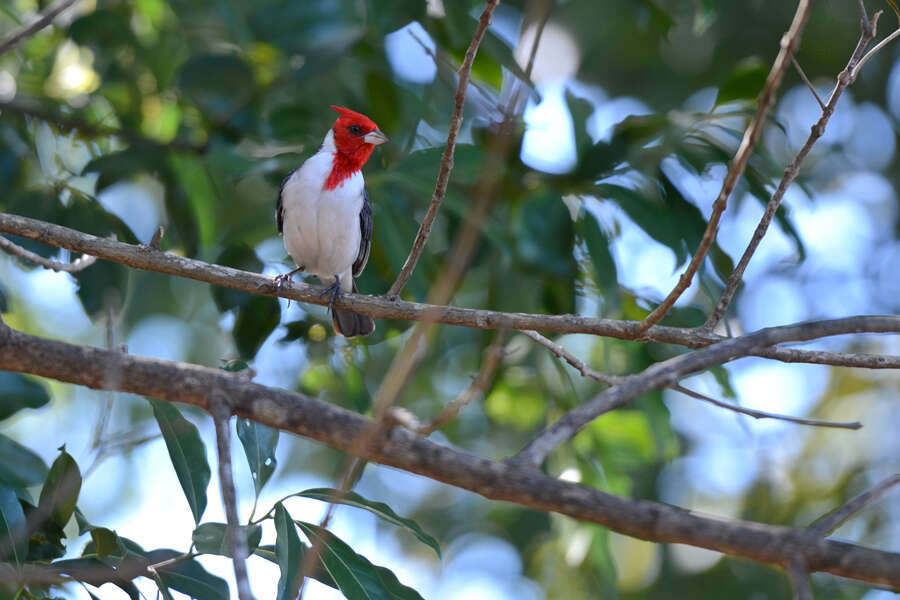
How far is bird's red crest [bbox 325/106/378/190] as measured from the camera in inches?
195

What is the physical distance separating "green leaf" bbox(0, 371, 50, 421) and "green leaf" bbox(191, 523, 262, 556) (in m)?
1.38

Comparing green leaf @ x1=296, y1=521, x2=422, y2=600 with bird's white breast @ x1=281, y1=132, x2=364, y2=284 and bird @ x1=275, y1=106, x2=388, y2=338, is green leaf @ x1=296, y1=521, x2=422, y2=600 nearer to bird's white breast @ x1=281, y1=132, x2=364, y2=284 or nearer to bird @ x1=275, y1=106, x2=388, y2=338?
bird @ x1=275, y1=106, x2=388, y2=338

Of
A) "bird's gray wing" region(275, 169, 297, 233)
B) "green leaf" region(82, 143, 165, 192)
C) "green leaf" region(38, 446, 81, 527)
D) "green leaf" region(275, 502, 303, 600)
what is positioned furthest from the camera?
"bird's gray wing" region(275, 169, 297, 233)

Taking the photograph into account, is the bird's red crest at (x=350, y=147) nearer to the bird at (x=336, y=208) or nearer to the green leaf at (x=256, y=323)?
the bird at (x=336, y=208)

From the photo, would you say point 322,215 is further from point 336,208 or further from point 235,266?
point 235,266

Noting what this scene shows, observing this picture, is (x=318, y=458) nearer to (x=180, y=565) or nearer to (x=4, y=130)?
(x=4, y=130)

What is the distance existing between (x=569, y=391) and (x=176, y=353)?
578cm

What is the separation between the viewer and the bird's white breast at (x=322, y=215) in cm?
489

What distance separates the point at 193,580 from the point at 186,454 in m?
0.40

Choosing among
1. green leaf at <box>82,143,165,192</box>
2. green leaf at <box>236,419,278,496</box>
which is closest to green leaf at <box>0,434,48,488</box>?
green leaf at <box>236,419,278,496</box>

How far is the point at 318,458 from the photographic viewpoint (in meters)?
9.39

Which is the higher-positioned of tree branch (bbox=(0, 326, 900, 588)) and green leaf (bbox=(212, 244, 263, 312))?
green leaf (bbox=(212, 244, 263, 312))

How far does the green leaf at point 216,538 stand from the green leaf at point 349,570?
5.6 inches

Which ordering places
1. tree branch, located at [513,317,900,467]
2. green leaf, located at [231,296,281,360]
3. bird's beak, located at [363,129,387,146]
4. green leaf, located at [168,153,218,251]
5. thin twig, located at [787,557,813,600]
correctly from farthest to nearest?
bird's beak, located at [363,129,387,146]
green leaf, located at [168,153,218,251]
green leaf, located at [231,296,281,360]
tree branch, located at [513,317,900,467]
thin twig, located at [787,557,813,600]
